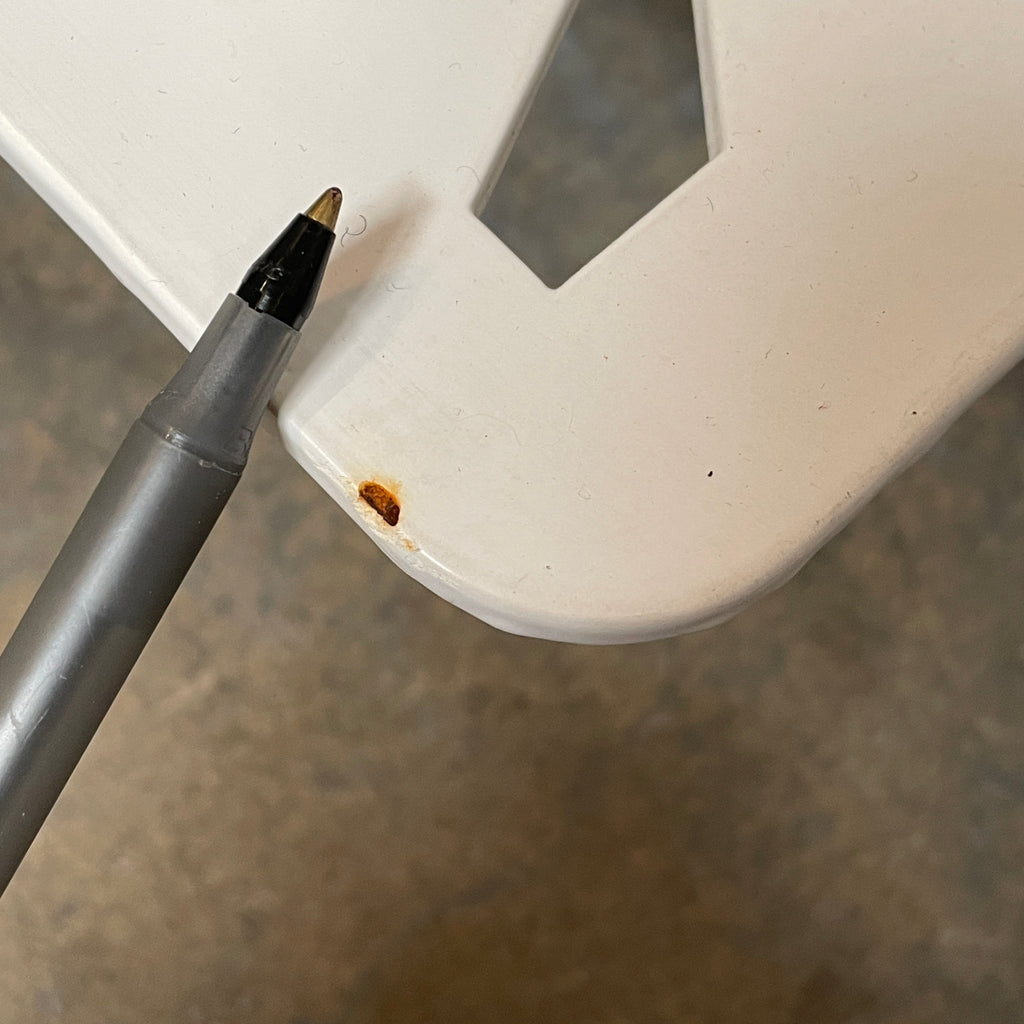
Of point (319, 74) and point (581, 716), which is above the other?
point (319, 74)

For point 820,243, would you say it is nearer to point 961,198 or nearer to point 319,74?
point 961,198

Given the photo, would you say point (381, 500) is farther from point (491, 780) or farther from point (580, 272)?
point (491, 780)

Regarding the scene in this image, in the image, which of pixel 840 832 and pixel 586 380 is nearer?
pixel 586 380

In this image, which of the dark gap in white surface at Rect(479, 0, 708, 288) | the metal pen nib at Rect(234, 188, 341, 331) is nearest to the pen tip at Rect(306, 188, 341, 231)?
the metal pen nib at Rect(234, 188, 341, 331)

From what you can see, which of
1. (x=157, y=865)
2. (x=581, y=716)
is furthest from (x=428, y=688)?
(x=157, y=865)

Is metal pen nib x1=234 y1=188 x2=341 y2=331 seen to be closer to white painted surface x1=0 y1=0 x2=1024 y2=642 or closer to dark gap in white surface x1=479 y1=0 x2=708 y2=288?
white painted surface x1=0 y1=0 x2=1024 y2=642

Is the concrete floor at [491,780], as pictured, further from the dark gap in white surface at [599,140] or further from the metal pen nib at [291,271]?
the metal pen nib at [291,271]

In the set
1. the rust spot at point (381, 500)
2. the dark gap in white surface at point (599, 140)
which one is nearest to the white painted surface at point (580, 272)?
the rust spot at point (381, 500)
